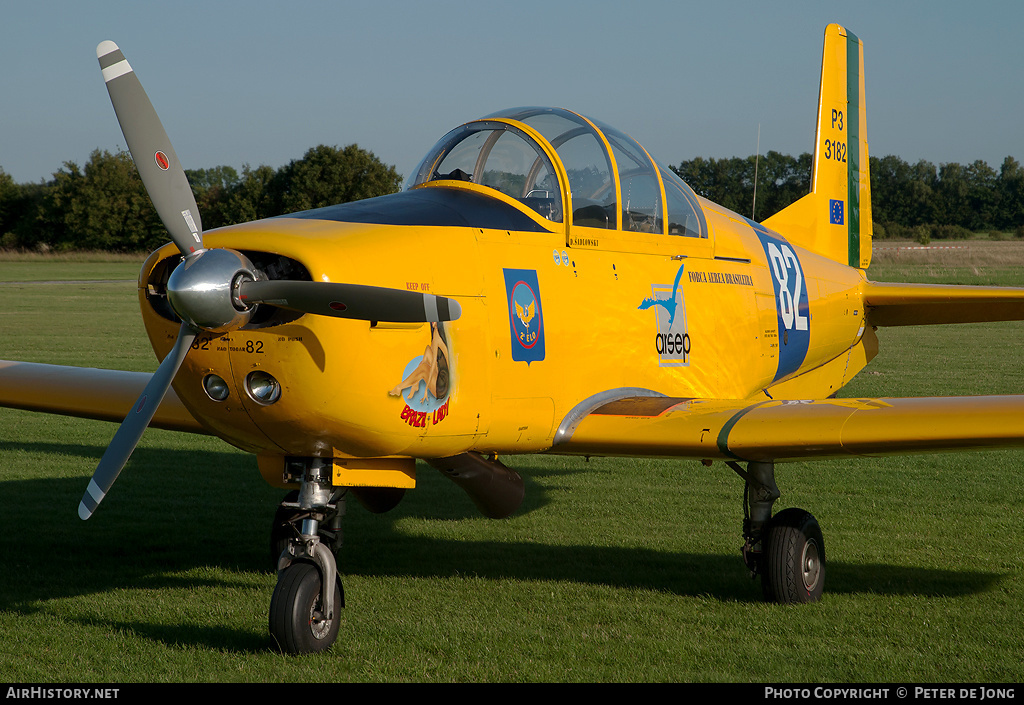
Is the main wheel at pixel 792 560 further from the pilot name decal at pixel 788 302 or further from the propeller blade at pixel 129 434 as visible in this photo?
the propeller blade at pixel 129 434

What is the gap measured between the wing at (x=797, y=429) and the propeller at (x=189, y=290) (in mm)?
1607

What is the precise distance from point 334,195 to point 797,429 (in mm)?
51023

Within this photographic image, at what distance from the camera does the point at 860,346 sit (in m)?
9.45

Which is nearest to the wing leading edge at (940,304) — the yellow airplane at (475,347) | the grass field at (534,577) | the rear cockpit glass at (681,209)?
the grass field at (534,577)

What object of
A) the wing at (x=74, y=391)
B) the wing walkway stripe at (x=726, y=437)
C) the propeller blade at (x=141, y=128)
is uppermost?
the propeller blade at (x=141, y=128)

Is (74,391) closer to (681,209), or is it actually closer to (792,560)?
(681,209)

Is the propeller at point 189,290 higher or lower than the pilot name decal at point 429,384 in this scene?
higher

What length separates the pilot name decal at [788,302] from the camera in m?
7.71

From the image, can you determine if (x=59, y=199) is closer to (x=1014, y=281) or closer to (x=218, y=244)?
(x=1014, y=281)

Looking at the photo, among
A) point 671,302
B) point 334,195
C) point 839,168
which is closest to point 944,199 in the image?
point 334,195

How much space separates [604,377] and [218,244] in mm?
2452

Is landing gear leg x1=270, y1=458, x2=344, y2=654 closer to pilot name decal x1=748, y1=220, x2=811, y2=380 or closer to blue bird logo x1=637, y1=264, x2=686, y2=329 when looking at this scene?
blue bird logo x1=637, y1=264, x2=686, y2=329

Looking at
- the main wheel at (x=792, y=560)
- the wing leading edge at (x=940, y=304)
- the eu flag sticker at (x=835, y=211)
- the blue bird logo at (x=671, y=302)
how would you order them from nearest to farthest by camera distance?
the main wheel at (x=792, y=560), the blue bird logo at (x=671, y=302), the wing leading edge at (x=940, y=304), the eu flag sticker at (x=835, y=211)
